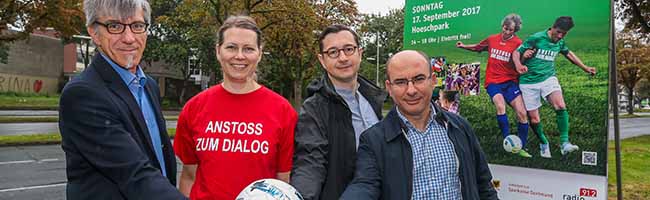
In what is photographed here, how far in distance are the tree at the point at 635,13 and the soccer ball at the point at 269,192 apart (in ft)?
58.7

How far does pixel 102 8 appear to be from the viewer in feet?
A: 7.02

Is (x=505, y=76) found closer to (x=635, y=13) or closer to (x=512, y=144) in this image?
(x=512, y=144)

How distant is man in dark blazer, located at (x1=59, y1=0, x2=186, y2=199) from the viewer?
1920mm

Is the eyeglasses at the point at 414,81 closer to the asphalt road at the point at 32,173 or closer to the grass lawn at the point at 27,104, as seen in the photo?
the asphalt road at the point at 32,173

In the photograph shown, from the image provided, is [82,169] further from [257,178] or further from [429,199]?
[429,199]

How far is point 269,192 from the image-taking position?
2.14m

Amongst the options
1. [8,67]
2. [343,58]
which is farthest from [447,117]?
[8,67]


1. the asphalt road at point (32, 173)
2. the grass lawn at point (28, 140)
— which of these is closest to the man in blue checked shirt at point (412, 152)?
the asphalt road at point (32, 173)

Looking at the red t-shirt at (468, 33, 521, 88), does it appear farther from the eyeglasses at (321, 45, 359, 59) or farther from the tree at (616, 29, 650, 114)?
the tree at (616, 29, 650, 114)

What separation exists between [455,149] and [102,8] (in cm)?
182

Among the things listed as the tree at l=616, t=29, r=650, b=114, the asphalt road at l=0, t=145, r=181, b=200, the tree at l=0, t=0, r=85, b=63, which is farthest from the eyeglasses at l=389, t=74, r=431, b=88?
the tree at l=616, t=29, r=650, b=114

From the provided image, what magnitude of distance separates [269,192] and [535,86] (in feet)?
8.67

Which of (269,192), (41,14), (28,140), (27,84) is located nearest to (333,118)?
(269,192)

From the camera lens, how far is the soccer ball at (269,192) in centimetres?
212
